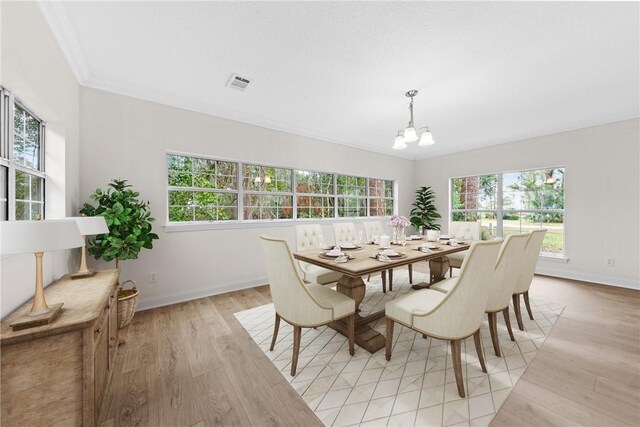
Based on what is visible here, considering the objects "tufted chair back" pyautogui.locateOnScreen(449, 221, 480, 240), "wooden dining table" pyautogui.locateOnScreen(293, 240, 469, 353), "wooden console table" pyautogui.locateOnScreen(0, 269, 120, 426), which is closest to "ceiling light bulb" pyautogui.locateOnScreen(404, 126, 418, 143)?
"wooden dining table" pyautogui.locateOnScreen(293, 240, 469, 353)

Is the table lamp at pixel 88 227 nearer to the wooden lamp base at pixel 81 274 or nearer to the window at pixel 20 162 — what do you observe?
the wooden lamp base at pixel 81 274

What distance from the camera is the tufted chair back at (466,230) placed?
3758 mm

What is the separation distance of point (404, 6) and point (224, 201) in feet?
10.2

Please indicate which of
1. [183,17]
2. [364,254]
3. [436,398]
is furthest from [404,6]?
[436,398]

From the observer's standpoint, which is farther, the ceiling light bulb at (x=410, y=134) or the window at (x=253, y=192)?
the window at (x=253, y=192)

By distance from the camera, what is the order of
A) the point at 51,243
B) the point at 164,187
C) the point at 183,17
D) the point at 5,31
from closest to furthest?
the point at 51,243, the point at 5,31, the point at 183,17, the point at 164,187

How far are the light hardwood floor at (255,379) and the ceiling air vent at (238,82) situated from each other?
2622 mm

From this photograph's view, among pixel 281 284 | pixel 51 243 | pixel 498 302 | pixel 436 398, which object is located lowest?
pixel 436 398

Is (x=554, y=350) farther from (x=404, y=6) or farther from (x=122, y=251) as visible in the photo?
(x=122, y=251)

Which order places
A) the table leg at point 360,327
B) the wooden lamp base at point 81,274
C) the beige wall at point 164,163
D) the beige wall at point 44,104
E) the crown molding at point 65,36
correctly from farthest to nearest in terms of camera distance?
the beige wall at point 164,163 → the table leg at point 360,327 → the wooden lamp base at point 81,274 → the crown molding at point 65,36 → the beige wall at point 44,104

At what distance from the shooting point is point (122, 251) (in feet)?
7.82

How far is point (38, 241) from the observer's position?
3.19 feet

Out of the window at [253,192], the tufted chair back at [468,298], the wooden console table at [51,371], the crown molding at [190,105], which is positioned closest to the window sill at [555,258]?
the window at [253,192]

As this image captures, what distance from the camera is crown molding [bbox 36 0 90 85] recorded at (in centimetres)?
169
